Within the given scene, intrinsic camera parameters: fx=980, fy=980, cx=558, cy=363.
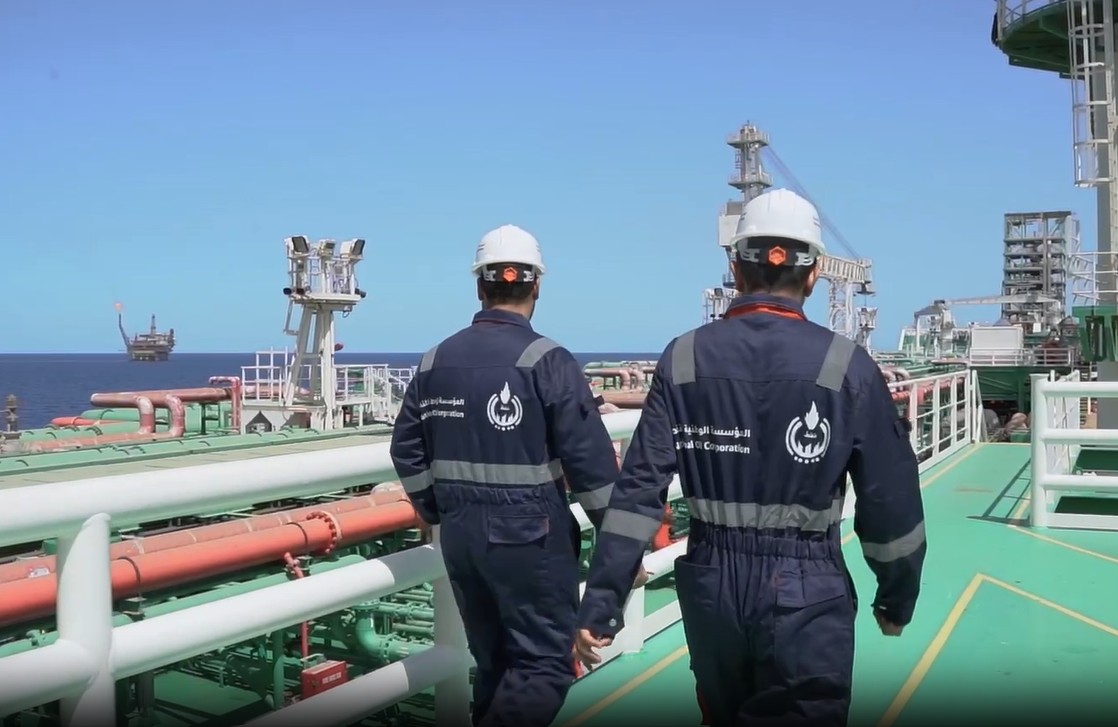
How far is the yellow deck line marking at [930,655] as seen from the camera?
3.71 m

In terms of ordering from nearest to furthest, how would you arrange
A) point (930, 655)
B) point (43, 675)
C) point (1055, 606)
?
point (43, 675), point (930, 655), point (1055, 606)

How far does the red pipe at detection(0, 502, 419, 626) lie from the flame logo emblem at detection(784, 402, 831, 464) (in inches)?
228

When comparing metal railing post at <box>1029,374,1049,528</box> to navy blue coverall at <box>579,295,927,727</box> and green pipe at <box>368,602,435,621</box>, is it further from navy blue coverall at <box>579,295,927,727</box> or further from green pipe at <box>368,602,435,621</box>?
green pipe at <box>368,602,435,621</box>

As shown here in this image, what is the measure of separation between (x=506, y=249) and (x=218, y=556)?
686 cm

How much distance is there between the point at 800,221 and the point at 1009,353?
136 feet

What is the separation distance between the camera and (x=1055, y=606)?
502cm

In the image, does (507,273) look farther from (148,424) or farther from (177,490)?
(148,424)

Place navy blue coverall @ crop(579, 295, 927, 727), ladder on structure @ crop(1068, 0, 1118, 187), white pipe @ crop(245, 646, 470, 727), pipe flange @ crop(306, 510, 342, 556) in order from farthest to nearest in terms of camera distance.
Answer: ladder on structure @ crop(1068, 0, 1118, 187)
pipe flange @ crop(306, 510, 342, 556)
white pipe @ crop(245, 646, 470, 727)
navy blue coverall @ crop(579, 295, 927, 727)

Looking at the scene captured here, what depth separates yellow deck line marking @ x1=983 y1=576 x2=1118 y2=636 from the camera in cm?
468

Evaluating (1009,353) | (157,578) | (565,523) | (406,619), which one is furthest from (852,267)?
(565,523)

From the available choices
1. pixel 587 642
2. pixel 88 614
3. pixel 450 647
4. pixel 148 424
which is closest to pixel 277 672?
pixel 450 647

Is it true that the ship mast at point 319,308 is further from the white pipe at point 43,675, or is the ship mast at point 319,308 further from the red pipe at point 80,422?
the white pipe at point 43,675

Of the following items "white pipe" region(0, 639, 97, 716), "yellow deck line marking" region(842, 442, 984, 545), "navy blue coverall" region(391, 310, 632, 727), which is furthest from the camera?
"yellow deck line marking" region(842, 442, 984, 545)

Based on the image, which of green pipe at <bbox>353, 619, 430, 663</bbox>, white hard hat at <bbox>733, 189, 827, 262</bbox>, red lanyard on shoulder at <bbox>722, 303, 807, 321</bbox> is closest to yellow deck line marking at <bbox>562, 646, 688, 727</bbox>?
red lanyard on shoulder at <bbox>722, 303, 807, 321</bbox>
